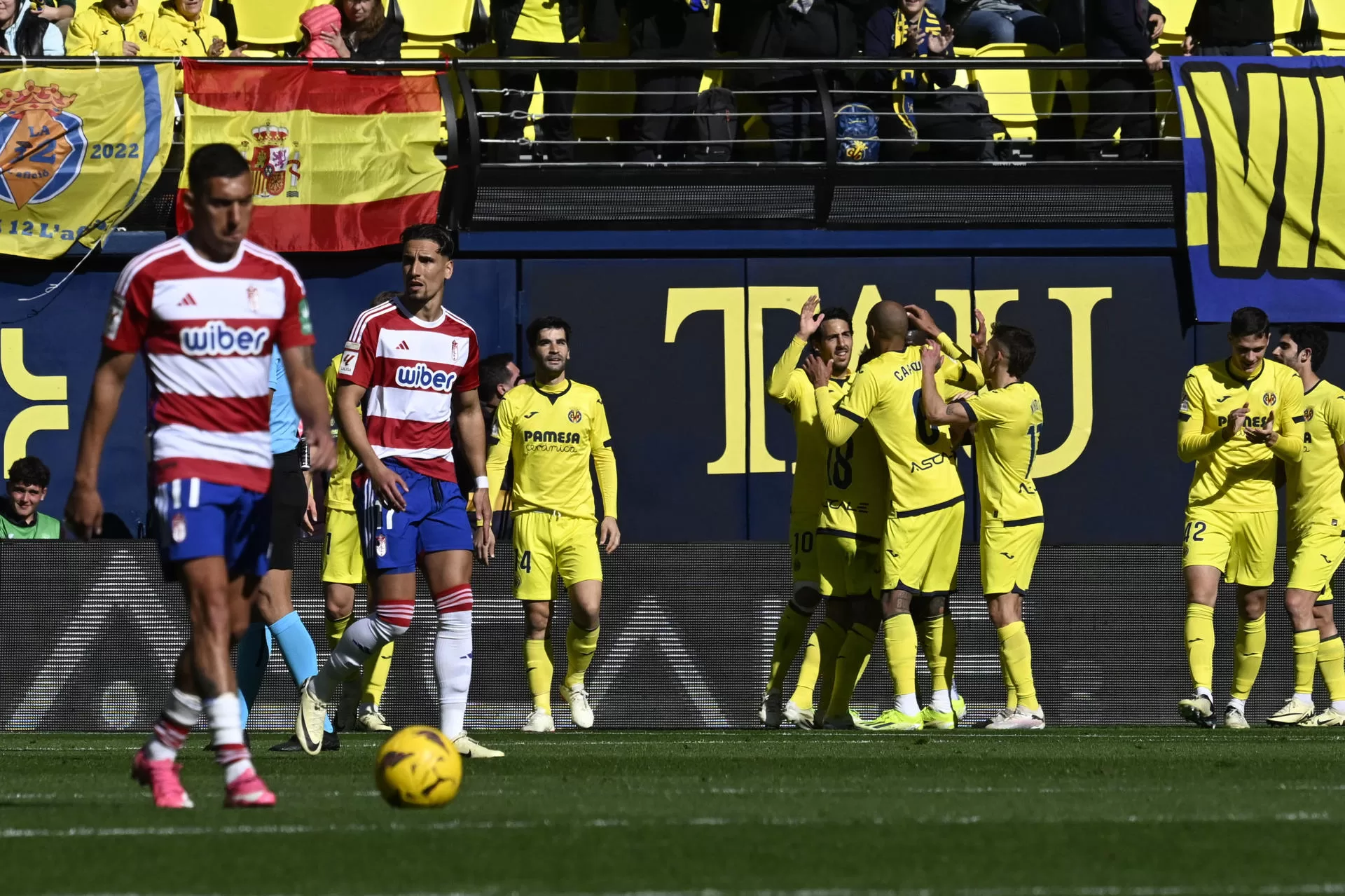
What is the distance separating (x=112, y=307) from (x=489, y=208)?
990 cm

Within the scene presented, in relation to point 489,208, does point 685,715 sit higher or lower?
lower

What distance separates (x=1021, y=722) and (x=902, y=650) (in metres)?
0.87

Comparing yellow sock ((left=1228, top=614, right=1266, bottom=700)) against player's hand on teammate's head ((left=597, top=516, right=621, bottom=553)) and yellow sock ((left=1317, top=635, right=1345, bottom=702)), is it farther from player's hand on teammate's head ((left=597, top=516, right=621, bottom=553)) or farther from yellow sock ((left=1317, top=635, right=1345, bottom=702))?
player's hand on teammate's head ((left=597, top=516, right=621, bottom=553))

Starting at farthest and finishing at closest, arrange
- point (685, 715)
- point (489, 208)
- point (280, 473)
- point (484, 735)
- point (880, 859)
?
point (489, 208) < point (685, 715) < point (484, 735) < point (280, 473) < point (880, 859)

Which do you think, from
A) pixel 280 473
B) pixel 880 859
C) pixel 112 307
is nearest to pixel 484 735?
pixel 280 473

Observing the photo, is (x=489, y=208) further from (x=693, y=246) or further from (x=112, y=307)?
(x=112, y=307)

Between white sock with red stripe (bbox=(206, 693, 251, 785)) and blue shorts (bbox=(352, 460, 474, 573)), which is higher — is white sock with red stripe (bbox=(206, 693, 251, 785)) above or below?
below

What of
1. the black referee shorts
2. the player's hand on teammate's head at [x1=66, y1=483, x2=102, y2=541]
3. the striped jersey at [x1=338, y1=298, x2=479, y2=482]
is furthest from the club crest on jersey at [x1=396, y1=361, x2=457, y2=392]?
the player's hand on teammate's head at [x1=66, y1=483, x2=102, y2=541]

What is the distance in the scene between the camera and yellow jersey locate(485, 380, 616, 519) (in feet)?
39.4

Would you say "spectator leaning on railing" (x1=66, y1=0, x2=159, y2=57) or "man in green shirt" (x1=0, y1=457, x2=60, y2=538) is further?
"spectator leaning on railing" (x1=66, y1=0, x2=159, y2=57)

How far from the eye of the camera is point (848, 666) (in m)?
11.7

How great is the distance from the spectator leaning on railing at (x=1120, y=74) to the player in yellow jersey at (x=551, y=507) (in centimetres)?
630

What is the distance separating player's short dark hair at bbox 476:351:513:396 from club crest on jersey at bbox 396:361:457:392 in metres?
4.91

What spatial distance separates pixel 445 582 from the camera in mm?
8773
